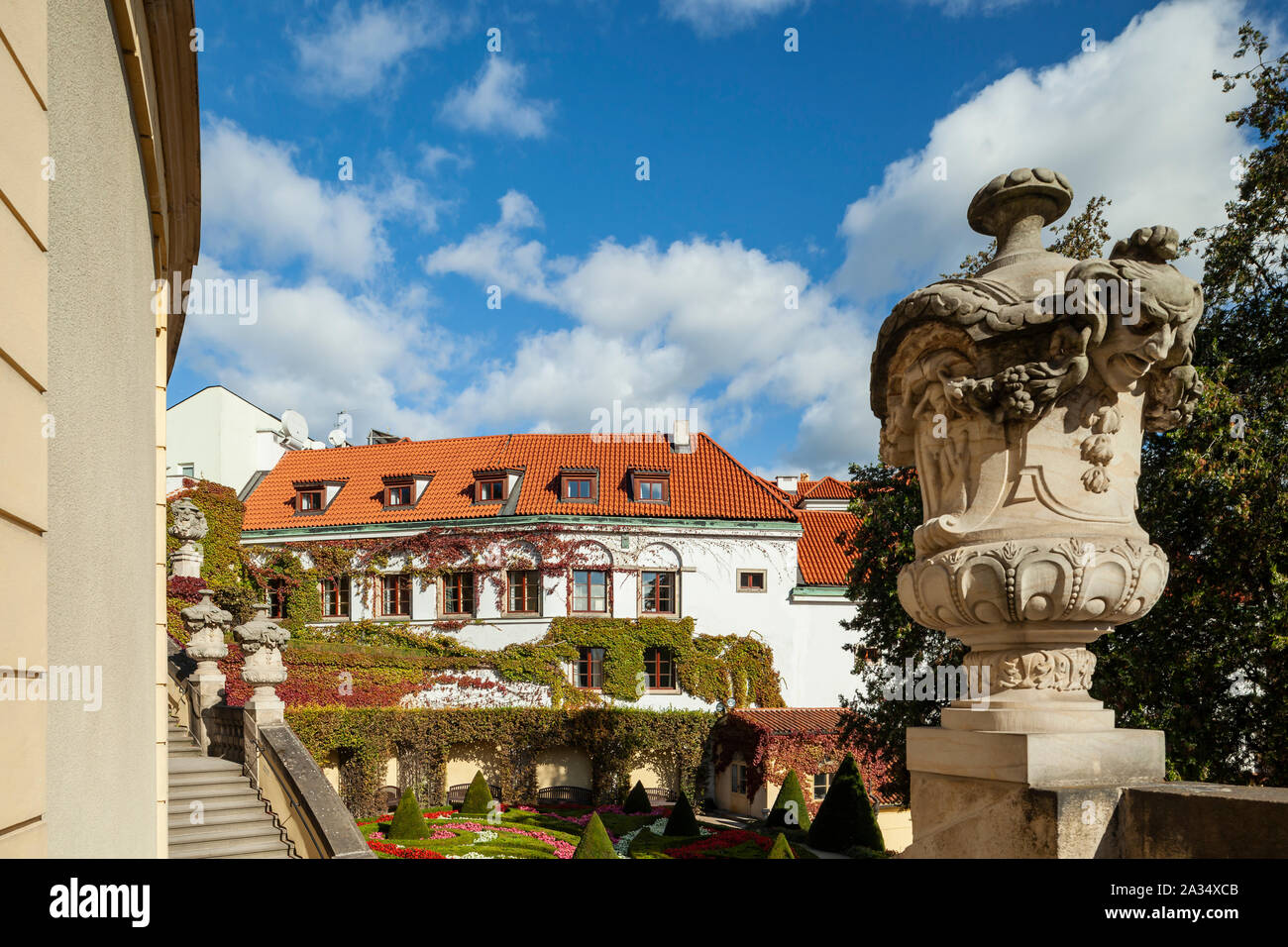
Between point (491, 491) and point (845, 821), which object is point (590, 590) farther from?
point (845, 821)

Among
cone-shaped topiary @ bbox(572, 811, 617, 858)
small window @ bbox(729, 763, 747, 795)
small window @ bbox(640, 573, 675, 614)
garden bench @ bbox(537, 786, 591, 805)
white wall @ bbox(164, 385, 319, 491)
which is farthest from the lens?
white wall @ bbox(164, 385, 319, 491)

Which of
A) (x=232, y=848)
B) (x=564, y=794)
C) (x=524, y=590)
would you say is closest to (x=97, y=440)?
(x=232, y=848)

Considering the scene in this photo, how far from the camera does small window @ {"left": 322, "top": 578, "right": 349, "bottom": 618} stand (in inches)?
1200

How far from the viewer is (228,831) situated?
10375 millimetres

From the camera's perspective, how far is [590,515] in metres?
29.7

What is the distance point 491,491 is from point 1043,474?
2837cm

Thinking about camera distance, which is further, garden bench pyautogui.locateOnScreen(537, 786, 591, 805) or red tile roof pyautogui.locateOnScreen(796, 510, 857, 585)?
red tile roof pyautogui.locateOnScreen(796, 510, 857, 585)

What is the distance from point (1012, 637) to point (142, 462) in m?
4.26

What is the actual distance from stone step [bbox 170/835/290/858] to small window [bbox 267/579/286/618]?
21538 mm

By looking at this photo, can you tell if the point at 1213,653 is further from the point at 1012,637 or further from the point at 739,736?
the point at 739,736

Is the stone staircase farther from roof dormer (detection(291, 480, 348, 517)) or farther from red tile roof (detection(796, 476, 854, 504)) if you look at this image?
red tile roof (detection(796, 476, 854, 504))

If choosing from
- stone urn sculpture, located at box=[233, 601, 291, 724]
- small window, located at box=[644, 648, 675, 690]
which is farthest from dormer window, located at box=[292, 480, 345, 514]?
stone urn sculpture, located at box=[233, 601, 291, 724]

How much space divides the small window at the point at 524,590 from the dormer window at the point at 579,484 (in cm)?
293

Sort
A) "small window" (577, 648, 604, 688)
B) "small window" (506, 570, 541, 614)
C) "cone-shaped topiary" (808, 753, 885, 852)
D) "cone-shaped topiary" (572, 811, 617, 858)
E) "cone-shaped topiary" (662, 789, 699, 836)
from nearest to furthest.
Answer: "cone-shaped topiary" (572, 811, 617, 858), "cone-shaped topiary" (808, 753, 885, 852), "cone-shaped topiary" (662, 789, 699, 836), "small window" (577, 648, 604, 688), "small window" (506, 570, 541, 614)
